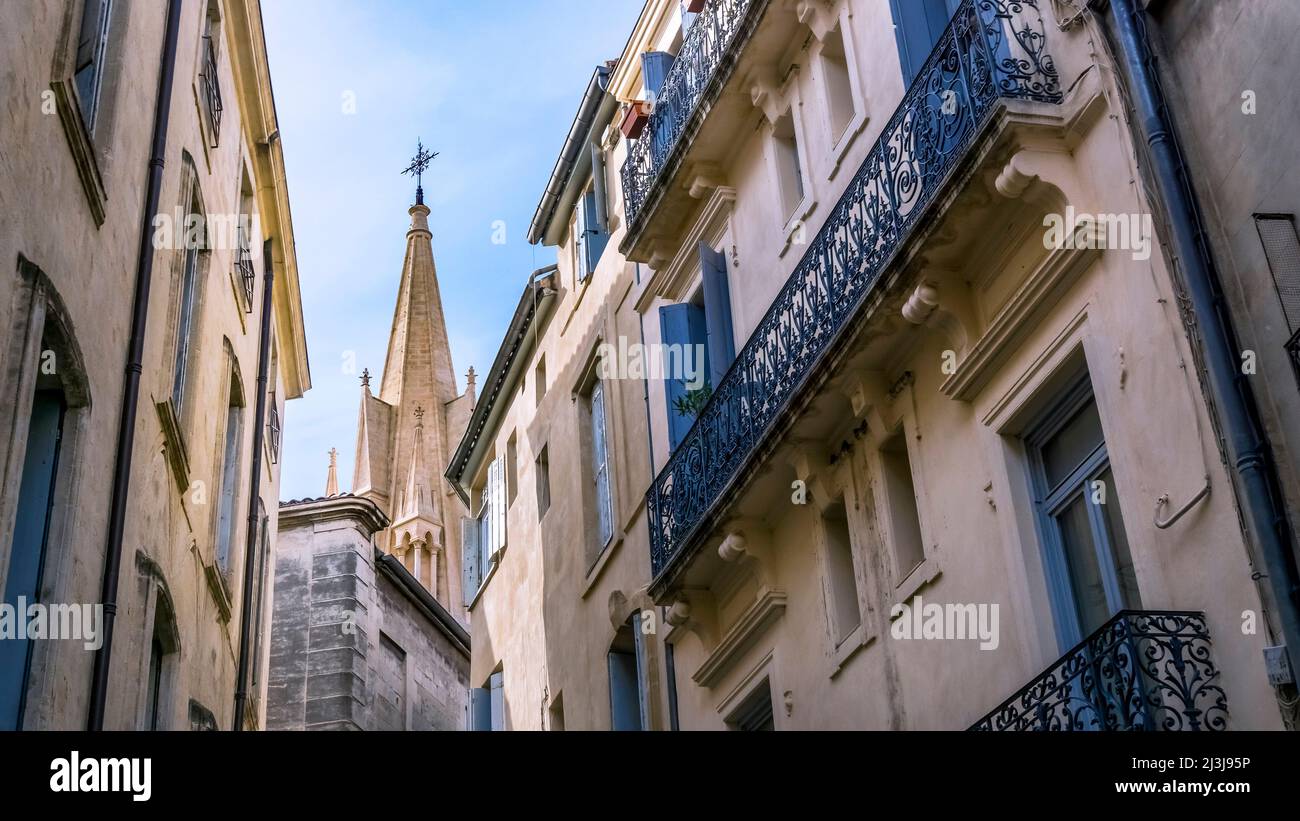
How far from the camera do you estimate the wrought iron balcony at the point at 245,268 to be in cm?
1955

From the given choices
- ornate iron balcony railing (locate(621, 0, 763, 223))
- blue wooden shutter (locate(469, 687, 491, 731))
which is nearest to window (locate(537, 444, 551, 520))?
blue wooden shutter (locate(469, 687, 491, 731))

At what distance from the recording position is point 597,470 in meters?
20.5

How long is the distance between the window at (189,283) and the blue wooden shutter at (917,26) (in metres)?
6.67

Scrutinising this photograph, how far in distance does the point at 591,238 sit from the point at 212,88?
5810 mm

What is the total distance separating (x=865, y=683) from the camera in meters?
12.6

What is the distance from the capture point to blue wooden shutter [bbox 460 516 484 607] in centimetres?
2591

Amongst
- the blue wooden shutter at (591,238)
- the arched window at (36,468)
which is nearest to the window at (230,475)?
the blue wooden shutter at (591,238)

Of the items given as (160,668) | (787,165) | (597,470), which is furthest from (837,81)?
(160,668)

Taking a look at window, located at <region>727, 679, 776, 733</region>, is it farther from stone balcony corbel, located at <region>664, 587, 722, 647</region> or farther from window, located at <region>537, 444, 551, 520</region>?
window, located at <region>537, 444, 551, 520</region>

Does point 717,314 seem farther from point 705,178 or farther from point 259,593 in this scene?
point 259,593

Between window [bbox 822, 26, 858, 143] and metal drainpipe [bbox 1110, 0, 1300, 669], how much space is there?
4.50 metres

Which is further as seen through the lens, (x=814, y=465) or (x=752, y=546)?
(x=752, y=546)

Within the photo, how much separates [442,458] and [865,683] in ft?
250

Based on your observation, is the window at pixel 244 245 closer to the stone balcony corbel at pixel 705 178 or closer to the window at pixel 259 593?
the window at pixel 259 593
